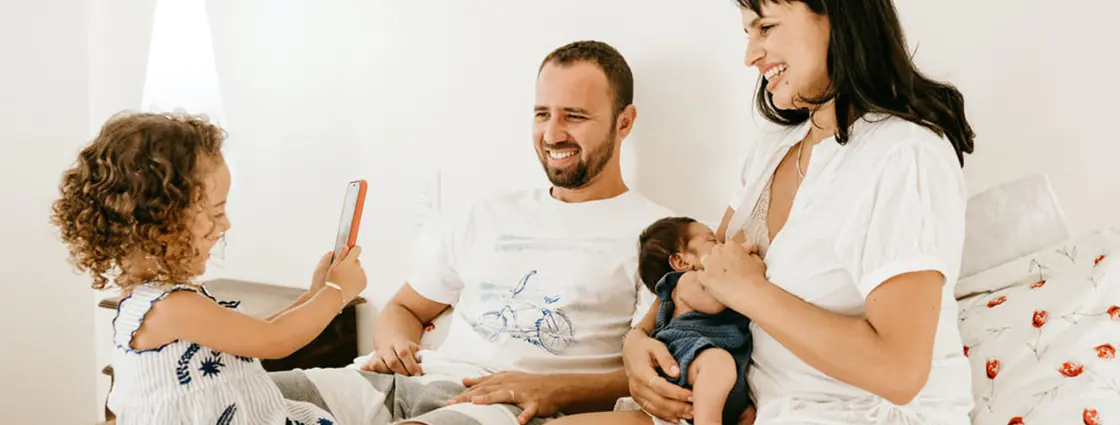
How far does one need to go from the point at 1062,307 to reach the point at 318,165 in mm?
1891

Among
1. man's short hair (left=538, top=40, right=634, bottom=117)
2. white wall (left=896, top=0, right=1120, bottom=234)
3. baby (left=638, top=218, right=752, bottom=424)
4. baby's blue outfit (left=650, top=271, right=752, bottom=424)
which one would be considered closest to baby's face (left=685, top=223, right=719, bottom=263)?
baby (left=638, top=218, right=752, bottom=424)

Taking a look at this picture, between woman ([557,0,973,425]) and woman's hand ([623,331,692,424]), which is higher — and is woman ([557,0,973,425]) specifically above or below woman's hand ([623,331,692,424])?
above

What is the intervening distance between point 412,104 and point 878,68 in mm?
1390

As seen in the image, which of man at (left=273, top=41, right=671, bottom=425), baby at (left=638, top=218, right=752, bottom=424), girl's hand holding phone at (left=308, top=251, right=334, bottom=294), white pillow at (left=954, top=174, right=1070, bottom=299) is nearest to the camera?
baby at (left=638, top=218, right=752, bottom=424)

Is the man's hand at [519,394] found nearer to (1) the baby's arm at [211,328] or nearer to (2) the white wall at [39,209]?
(1) the baby's arm at [211,328]

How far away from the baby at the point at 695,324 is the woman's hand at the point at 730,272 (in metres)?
0.08

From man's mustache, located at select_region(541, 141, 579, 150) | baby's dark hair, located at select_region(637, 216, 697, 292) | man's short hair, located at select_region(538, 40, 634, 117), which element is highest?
man's short hair, located at select_region(538, 40, 634, 117)

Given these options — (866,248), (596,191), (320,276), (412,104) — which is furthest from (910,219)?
(412,104)

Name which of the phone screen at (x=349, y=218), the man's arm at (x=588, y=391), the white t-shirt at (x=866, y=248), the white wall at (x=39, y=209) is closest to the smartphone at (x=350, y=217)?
the phone screen at (x=349, y=218)

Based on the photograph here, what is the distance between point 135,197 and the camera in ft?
4.36

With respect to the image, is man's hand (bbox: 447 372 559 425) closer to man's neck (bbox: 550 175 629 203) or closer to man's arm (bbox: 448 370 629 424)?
man's arm (bbox: 448 370 629 424)

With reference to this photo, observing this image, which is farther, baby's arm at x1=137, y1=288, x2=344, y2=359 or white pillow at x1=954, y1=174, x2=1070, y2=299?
white pillow at x1=954, y1=174, x2=1070, y2=299

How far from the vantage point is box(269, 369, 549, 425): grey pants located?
164 cm

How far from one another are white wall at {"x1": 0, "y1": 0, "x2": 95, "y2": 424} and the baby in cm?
198
